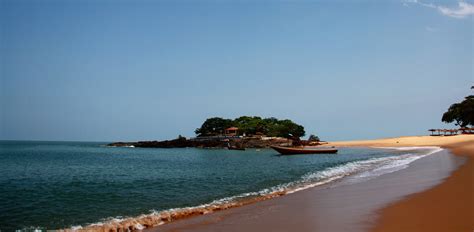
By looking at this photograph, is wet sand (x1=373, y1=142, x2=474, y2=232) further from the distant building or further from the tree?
the tree

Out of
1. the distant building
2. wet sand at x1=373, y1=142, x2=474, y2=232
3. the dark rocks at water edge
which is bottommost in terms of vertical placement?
wet sand at x1=373, y1=142, x2=474, y2=232

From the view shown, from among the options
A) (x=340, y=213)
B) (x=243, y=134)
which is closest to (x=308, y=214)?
(x=340, y=213)

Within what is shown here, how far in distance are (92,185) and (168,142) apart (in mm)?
96918

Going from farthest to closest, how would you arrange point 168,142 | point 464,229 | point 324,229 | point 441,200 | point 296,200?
1. point 168,142
2. point 296,200
3. point 441,200
4. point 324,229
5. point 464,229

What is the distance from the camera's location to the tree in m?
124

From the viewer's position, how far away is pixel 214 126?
124500 millimetres

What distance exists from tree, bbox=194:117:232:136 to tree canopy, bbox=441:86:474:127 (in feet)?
213

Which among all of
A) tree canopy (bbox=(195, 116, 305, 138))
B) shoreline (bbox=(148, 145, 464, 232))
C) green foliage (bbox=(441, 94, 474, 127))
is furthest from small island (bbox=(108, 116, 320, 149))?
shoreline (bbox=(148, 145, 464, 232))

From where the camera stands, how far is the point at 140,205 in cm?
1369

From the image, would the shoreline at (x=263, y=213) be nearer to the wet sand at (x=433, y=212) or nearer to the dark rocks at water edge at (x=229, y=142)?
the wet sand at (x=433, y=212)

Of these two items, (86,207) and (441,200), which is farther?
(86,207)

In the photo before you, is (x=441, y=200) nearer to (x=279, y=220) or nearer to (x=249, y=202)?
(x=279, y=220)

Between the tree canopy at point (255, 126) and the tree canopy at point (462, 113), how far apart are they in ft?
130

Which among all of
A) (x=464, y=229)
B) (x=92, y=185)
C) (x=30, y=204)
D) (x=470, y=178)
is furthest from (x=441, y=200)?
(x=92, y=185)
